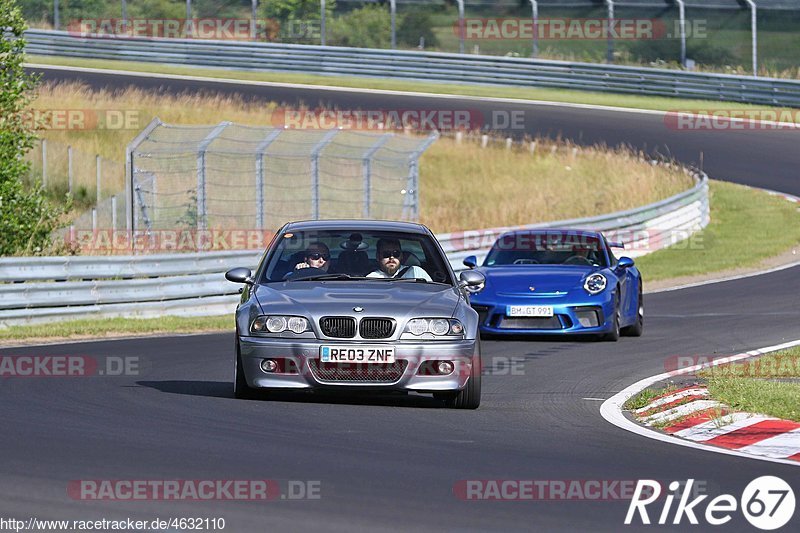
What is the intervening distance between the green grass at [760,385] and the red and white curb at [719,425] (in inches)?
5.6

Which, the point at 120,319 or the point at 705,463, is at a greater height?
the point at 705,463

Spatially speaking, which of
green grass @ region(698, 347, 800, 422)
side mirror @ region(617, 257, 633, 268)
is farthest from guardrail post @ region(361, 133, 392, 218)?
green grass @ region(698, 347, 800, 422)

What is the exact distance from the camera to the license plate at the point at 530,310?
16.3 meters

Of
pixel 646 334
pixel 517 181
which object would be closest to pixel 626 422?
pixel 646 334

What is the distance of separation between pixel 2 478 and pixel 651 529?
3.13 m

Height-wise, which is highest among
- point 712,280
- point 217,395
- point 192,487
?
point 192,487

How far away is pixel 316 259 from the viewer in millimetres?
11484

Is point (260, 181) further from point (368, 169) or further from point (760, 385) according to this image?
point (760, 385)

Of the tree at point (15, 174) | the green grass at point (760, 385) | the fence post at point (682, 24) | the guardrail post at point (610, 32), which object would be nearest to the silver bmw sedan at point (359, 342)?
the green grass at point (760, 385)

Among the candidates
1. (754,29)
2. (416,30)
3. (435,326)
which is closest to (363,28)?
(416,30)

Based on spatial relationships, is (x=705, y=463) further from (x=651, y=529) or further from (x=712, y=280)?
(x=712, y=280)

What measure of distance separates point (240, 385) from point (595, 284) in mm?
6613

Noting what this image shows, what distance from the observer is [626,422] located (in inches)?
407

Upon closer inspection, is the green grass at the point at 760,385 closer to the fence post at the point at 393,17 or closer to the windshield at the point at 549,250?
the windshield at the point at 549,250
